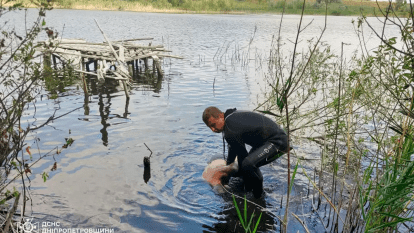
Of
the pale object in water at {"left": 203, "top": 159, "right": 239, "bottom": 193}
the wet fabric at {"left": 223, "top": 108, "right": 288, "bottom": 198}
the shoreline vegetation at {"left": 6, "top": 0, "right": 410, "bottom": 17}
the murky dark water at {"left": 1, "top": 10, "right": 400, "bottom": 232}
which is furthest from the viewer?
the shoreline vegetation at {"left": 6, "top": 0, "right": 410, "bottom": 17}

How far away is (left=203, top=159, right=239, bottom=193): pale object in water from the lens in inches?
254

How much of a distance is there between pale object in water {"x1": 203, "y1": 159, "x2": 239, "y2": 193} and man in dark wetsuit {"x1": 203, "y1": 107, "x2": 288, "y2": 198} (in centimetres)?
33

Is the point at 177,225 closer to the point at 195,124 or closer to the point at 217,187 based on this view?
the point at 217,187

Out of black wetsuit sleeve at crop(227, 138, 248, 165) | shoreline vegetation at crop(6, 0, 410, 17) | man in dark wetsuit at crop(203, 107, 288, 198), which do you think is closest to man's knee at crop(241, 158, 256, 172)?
man in dark wetsuit at crop(203, 107, 288, 198)

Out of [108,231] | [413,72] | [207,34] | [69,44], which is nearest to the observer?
[413,72]

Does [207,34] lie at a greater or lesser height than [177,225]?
greater

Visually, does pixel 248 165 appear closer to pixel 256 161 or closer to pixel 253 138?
pixel 256 161

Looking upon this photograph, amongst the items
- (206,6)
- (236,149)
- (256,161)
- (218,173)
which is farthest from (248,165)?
(206,6)

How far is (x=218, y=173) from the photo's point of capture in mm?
6535

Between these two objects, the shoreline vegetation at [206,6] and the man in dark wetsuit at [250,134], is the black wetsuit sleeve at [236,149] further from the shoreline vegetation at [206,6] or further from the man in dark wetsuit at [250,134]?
the shoreline vegetation at [206,6]

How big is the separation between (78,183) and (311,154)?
5438 millimetres

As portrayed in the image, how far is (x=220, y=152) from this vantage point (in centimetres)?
859

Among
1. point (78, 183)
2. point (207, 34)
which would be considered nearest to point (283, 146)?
point (78, 183)

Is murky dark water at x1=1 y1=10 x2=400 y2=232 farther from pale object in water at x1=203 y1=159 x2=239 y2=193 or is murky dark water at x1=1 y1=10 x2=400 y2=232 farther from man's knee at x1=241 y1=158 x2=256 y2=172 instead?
man's knee at x1=241 y1=158 x2=256 y2=172
